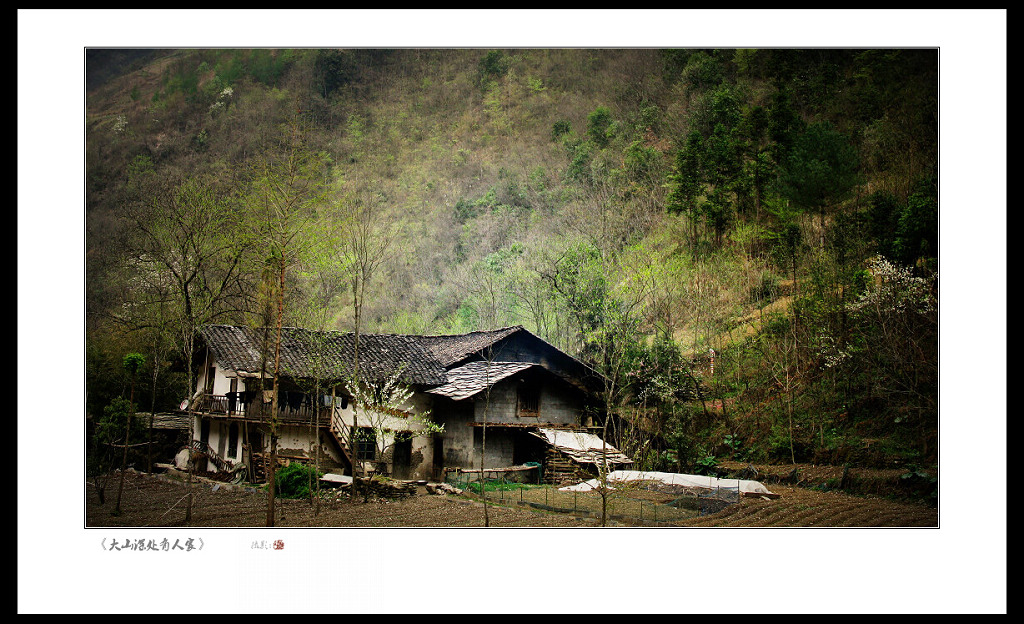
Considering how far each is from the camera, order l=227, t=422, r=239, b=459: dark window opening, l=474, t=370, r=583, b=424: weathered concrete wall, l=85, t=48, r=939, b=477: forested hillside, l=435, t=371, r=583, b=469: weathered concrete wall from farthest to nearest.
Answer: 1. l=227, t=422, r=239, b=459: dark window opening
2. l=474, t=370, r=583, b=424: weathered concrete wall
3. l=435, t=371, r=583, b=469: weathered concrete wall
4. l=85, t=48, r=939, b=477: forested hillside

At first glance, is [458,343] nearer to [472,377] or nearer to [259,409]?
[472,377]

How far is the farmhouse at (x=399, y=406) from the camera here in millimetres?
15203

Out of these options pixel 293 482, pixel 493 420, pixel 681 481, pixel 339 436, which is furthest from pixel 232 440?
pixel 681 481

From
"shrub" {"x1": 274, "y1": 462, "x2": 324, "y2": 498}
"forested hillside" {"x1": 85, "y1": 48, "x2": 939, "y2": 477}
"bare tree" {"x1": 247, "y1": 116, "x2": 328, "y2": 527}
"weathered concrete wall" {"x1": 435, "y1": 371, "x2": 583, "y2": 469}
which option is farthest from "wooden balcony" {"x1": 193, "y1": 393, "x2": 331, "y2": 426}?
"bare tree" {"x1": 247, "y1": 116, "x2": 328, "y2": 527}

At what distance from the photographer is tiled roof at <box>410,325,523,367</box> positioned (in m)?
17.9

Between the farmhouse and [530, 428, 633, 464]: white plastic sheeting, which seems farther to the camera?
the farmhouse

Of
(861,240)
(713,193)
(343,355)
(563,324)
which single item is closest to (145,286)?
(343,355)

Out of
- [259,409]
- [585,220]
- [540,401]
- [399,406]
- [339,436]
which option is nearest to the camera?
[339,436]

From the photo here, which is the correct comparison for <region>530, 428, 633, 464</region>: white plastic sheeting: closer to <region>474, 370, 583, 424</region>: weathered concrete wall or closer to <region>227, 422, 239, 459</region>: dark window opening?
<region>474, 370, 583, 424</region>: weathered concrete wall

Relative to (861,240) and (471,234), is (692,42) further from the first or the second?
(471,234)

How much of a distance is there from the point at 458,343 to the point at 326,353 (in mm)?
5778

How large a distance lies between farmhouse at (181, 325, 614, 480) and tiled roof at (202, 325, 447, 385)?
4 cm

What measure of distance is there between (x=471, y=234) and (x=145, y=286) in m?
9.31

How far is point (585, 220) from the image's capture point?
20.2 m
